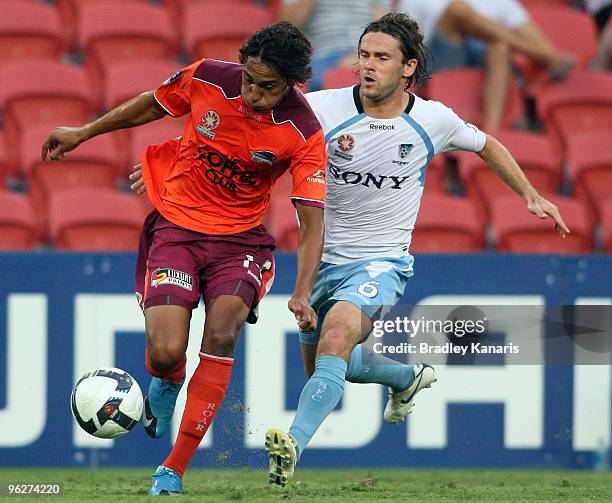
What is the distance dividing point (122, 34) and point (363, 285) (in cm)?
482

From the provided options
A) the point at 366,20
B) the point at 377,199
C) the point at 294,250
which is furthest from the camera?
the point at 366,20

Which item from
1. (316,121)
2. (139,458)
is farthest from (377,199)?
(139,458)

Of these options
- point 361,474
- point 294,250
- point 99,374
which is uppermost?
point 294,250

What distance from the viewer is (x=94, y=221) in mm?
8312

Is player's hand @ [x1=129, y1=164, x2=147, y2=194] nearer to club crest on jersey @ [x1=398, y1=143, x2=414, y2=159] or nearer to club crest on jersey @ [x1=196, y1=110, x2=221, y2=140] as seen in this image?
club crest on jersey @ [x1=196, y1=110, x2=221, y2=140]

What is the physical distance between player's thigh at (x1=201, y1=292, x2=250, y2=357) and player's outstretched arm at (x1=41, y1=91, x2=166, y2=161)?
0.94m

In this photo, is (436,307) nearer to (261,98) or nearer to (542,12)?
(261,98)

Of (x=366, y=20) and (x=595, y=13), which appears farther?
(x=595, y=13)

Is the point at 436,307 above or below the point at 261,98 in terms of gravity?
below

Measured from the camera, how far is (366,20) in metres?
9.66

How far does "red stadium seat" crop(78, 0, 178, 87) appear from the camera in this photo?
392 inches

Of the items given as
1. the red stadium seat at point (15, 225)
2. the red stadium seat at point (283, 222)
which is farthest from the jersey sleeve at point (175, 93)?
the red stadium seat at point (15, 225)

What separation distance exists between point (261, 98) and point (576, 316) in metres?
3.02

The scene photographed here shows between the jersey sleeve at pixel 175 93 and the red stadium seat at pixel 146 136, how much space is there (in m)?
3.04
